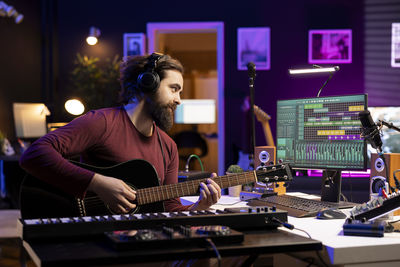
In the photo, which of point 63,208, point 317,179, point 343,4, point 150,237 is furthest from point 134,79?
point 343,4

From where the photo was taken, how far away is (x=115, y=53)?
5.83 m

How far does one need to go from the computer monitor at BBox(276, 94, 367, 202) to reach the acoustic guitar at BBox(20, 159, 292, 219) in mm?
334

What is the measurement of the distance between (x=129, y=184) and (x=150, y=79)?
0.49 meters

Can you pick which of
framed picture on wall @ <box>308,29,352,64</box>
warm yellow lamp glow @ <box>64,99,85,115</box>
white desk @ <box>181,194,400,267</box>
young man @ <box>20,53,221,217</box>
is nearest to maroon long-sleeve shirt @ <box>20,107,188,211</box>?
young man @ <box>20,53,221,217</box>

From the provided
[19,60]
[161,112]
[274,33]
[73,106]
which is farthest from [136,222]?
→ [19,60]

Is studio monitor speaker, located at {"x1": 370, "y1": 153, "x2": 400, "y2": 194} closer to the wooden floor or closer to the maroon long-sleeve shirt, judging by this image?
A: the maroon long-sleeve shirt

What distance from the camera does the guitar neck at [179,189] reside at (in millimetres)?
1697

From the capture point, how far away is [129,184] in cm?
173

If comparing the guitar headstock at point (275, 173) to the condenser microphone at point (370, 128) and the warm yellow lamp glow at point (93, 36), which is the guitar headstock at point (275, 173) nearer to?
the condenser microphone at point (370, 128)

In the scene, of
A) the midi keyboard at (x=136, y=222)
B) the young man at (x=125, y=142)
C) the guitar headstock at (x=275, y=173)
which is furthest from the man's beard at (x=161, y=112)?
the midi keyboard at (x=136, y=222)

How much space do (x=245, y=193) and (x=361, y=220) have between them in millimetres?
847

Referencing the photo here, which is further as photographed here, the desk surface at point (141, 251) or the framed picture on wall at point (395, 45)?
the framed picture on wall at point (395, 45)

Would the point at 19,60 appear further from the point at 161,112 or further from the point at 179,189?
the point at 179,189

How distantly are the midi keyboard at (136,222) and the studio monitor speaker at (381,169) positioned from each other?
24.8 inches
